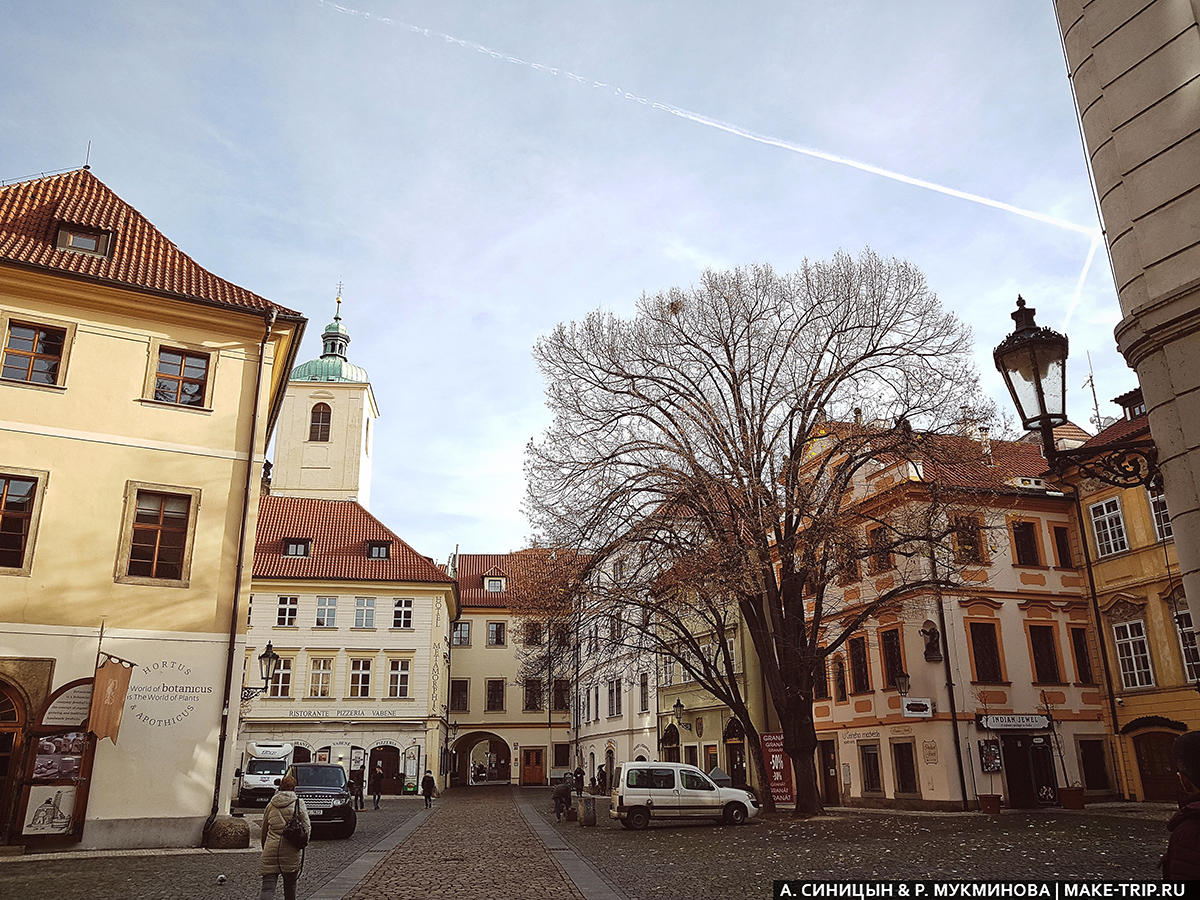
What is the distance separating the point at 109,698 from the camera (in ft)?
57.0

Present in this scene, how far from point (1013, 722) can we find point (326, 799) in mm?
21137

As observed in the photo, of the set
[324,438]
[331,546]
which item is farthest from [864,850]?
[324,438]

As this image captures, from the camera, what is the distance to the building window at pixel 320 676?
48.7m

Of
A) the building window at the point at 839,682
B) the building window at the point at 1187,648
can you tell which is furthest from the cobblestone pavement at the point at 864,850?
the building window at the point at 839,682

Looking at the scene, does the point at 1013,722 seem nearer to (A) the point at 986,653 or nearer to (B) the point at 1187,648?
(A) the point at 986,653

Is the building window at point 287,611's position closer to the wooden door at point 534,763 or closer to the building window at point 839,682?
the wooden door at point 534,763

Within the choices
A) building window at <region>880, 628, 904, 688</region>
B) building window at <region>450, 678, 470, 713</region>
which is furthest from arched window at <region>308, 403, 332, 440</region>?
building window at <region>880, 628, 904, 688</region>

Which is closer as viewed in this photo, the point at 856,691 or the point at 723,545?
the point at 723,545

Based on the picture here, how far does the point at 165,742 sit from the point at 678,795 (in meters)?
14.2

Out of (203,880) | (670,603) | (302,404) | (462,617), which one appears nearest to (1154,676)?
(670,603)

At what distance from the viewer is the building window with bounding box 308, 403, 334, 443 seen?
65.8 m

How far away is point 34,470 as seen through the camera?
61.5ft

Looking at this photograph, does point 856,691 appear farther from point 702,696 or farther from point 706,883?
point 706,883

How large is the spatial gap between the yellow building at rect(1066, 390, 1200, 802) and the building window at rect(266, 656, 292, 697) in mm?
38198
